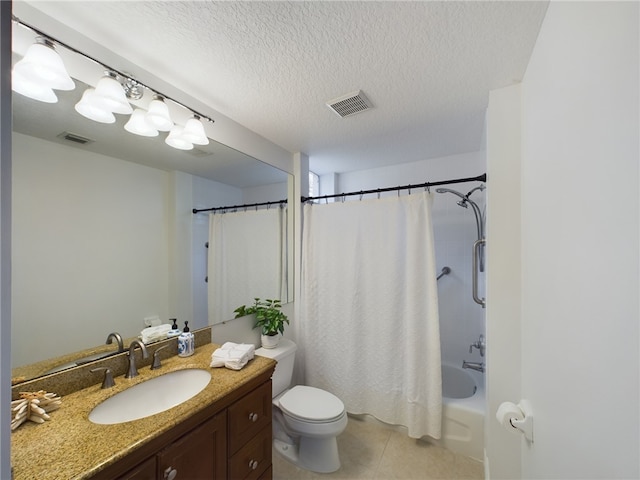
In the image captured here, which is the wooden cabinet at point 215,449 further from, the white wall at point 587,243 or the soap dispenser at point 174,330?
the white wall at point 587,243

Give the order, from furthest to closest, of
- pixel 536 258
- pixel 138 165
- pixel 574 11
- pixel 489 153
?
1. pixel 489 153
2. pixel 138 165
3. pixel 536 258
4. pixel 574 11

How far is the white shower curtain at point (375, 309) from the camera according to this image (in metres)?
1.91

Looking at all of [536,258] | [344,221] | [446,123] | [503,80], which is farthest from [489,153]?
[344,221]

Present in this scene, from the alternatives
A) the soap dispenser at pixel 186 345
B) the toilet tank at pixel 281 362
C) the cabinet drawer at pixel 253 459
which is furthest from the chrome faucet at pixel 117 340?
the toilet tank at pixel 281 362

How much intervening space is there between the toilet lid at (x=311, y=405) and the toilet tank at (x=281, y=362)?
87 mm

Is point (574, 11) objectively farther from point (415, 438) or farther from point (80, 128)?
point (415, 438)

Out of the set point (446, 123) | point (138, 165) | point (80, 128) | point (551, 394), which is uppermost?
point (446, 123)

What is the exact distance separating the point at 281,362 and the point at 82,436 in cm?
123

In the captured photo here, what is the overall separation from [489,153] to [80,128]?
2.11 metres

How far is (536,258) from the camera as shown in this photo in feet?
3.65

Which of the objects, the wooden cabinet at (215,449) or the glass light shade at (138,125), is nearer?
the wooden cabinet at (215,449)

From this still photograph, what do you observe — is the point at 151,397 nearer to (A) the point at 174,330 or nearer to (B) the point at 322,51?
(A) the point at 174,330

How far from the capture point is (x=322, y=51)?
1230 millimetres

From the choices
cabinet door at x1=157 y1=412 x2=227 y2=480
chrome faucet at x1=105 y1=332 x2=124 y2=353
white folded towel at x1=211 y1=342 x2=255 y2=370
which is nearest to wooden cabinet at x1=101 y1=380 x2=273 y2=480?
cabinet door at x1=157 y1=412 x2=227 y2=480
